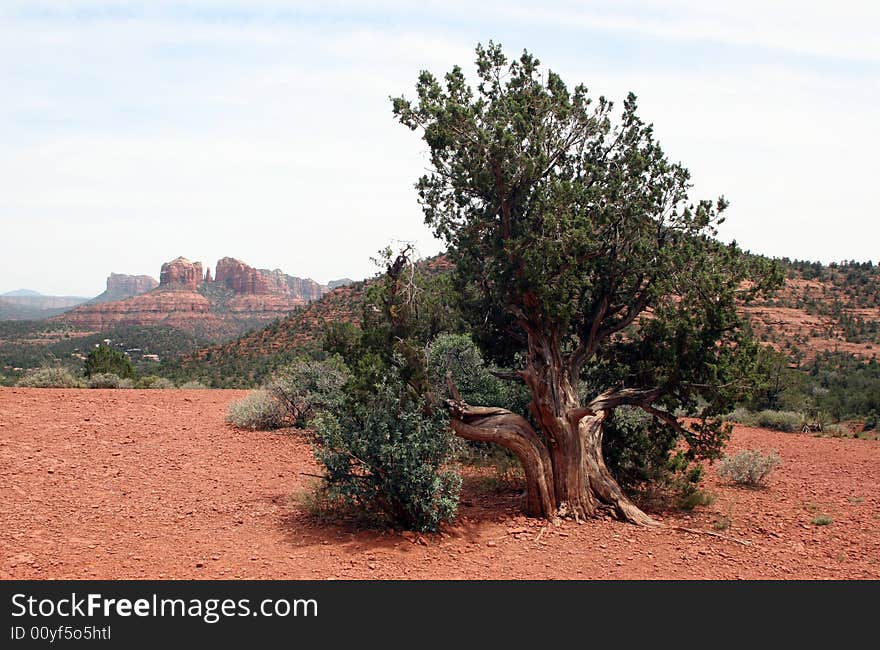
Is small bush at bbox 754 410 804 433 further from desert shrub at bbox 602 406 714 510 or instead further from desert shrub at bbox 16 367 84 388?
desert shrub at bbox 16 367 84 388

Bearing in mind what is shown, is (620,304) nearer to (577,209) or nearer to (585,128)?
(577,209)

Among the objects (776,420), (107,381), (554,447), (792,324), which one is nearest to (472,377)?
(554,447)

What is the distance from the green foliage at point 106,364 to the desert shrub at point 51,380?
1508 millimetres

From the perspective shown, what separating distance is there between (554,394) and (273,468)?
525 centimetres

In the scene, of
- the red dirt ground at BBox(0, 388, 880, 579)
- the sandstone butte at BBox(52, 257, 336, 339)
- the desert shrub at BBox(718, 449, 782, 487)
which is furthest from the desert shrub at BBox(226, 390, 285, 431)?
the sandstone butte at BBox(52, 257, 336, 339)

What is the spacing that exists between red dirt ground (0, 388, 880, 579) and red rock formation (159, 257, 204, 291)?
137 metres

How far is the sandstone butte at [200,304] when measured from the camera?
10788 cm

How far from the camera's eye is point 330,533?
7.54m

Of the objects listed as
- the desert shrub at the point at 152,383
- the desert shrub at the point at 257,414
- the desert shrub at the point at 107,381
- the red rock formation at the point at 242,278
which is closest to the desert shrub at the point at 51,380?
the desert shrub at the point at 107,381

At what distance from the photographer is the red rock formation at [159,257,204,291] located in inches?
5531

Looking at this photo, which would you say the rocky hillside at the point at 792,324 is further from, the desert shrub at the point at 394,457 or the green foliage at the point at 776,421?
the desert shrub at the point at 394,457

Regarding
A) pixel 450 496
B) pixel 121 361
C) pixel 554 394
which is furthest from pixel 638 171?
pixel 121 361

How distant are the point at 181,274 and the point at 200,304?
30381 millimetres

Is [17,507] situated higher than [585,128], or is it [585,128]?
[585,128]
